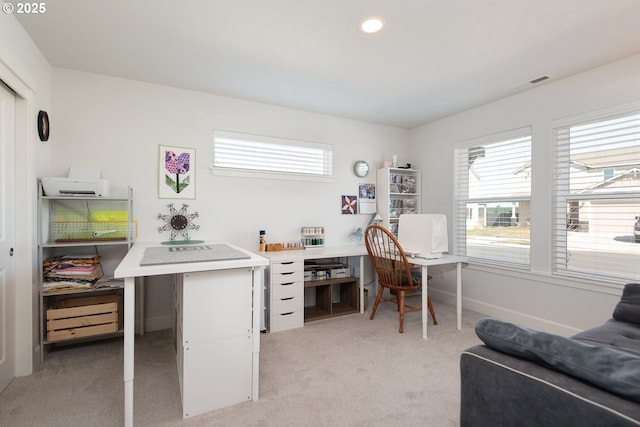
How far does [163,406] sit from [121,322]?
1176mm

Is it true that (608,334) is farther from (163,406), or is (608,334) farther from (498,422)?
(163,406)

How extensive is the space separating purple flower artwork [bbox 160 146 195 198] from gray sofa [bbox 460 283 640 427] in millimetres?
2767

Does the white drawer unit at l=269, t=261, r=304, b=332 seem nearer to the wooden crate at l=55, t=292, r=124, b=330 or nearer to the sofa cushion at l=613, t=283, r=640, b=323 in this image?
the wooden crate at l=55, t=292, r=124, b=330

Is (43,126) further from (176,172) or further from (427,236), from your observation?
(427,236)

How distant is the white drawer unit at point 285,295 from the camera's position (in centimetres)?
289

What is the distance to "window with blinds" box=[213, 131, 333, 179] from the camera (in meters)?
3.23

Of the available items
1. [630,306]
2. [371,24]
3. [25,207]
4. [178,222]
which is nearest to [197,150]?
[178,222]

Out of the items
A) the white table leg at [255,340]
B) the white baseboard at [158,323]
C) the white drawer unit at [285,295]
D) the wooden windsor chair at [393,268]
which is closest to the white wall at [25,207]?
the white baseboard at [158,323]

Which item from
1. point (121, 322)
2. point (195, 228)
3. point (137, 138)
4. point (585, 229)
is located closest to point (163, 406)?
point (121, 322)

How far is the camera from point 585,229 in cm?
267

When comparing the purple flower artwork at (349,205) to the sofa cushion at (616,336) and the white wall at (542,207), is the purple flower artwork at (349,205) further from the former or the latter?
the sofa cushion at (616,336)

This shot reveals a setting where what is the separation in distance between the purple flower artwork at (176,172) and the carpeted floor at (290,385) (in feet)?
4.37

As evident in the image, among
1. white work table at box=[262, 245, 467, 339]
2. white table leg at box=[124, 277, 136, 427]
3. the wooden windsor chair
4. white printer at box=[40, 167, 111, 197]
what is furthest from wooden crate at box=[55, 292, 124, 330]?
the wooden windsor chair

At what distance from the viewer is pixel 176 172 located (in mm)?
2988
